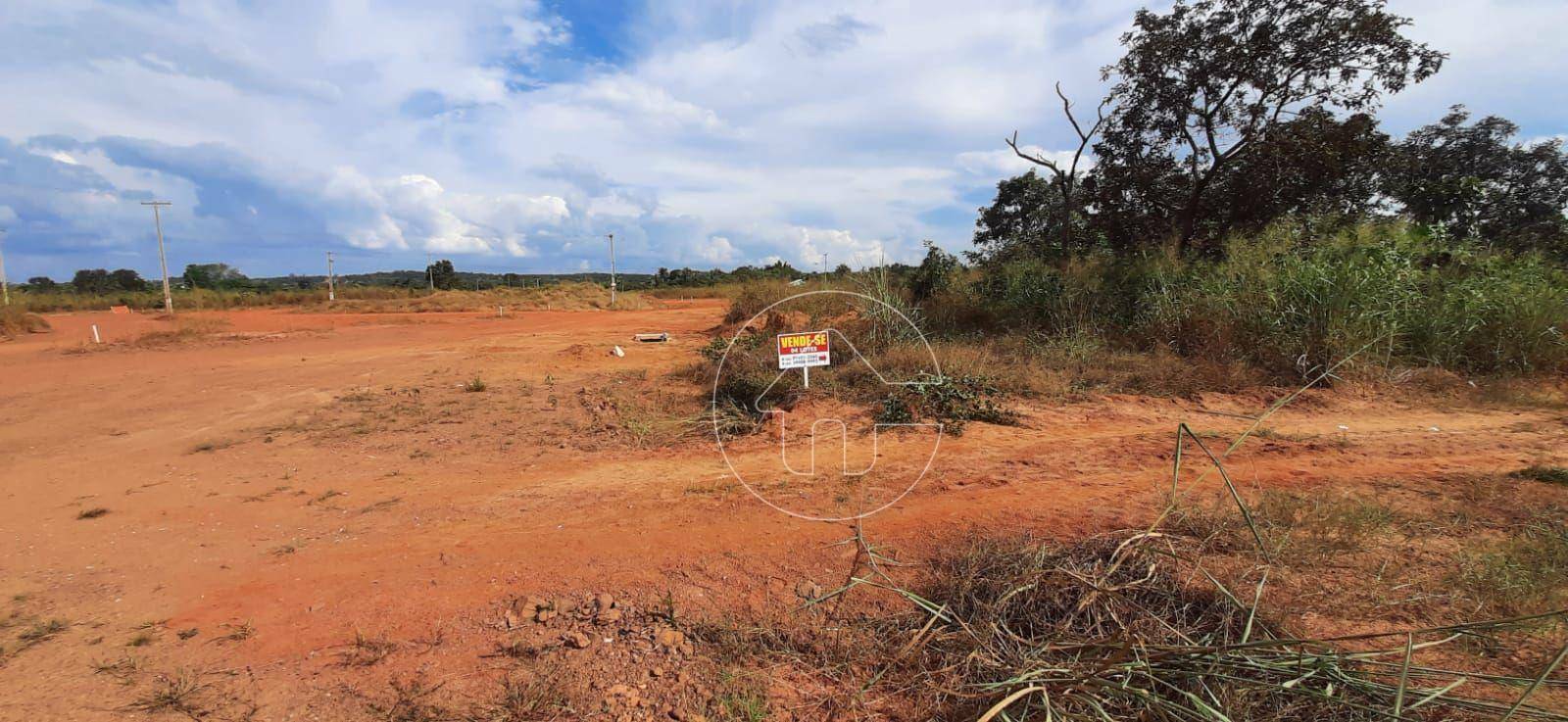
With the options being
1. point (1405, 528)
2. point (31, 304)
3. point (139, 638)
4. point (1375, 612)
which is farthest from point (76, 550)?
point (31, 304)

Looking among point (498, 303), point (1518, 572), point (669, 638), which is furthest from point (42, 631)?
point (498, 303)

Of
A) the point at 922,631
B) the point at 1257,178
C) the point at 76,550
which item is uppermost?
the point at 1257,178

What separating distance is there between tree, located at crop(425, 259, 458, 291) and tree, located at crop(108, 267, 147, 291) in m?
18.8

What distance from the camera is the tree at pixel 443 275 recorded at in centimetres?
4688

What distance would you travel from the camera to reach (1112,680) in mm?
2057

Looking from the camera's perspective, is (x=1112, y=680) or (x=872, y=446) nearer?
(x=1112, y=680)

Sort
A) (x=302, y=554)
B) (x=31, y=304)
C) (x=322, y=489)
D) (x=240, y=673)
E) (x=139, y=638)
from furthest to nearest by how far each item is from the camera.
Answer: (x=31, y=304), (x=322, y=489), (x=302, y=554), (x=139, y=638), (x=240, y=673)

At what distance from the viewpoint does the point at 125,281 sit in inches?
1789

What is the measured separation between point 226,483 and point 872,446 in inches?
212

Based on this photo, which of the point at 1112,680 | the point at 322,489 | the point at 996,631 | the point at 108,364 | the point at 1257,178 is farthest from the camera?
the point at 108,364

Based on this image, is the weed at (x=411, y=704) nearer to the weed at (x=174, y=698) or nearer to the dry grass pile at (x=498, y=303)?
the weed at (x=174, y=698)

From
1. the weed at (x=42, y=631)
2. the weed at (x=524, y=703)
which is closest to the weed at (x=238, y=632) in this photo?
the weed at (x=42, y=631)

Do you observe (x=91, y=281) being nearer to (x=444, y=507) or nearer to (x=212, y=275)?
(x=212, y=275)

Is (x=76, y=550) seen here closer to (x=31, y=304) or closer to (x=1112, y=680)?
(x=1112, y=680)
